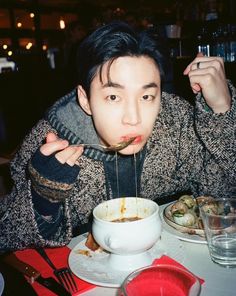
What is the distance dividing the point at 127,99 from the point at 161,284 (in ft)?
2.68

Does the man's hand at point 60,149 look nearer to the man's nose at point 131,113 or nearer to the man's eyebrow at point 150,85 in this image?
the man's nose at point 131,113

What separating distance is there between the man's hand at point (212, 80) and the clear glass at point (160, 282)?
3.64ft

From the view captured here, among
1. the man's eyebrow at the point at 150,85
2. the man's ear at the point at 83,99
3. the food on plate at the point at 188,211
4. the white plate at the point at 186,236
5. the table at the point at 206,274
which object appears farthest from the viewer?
the man's ear at the point at 83,99

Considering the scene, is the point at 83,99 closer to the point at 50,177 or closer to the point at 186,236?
the point at 50,177

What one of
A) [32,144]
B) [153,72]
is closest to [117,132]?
[153,72]

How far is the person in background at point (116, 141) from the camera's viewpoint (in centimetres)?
130

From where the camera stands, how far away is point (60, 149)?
1.27 m

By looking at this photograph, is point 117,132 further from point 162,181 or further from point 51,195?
point 162,181

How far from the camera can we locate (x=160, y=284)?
82cm

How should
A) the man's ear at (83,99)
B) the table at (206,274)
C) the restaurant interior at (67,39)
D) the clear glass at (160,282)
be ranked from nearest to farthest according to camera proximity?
1. the clear glass at (160,282)
2. the table at (206,274)
3. the man's ear at (83,99)
4. the restaurant interior at (67,39)

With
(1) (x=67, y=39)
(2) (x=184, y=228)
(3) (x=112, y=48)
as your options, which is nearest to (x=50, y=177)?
(2) (x=184, y=228)

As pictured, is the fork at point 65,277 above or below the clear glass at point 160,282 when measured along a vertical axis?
below

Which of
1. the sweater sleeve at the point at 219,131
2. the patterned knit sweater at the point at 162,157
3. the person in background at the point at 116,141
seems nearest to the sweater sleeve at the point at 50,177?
the person in background at the point at 116,141

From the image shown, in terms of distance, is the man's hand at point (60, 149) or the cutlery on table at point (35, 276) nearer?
the cutlery on table at point (35, 276)
